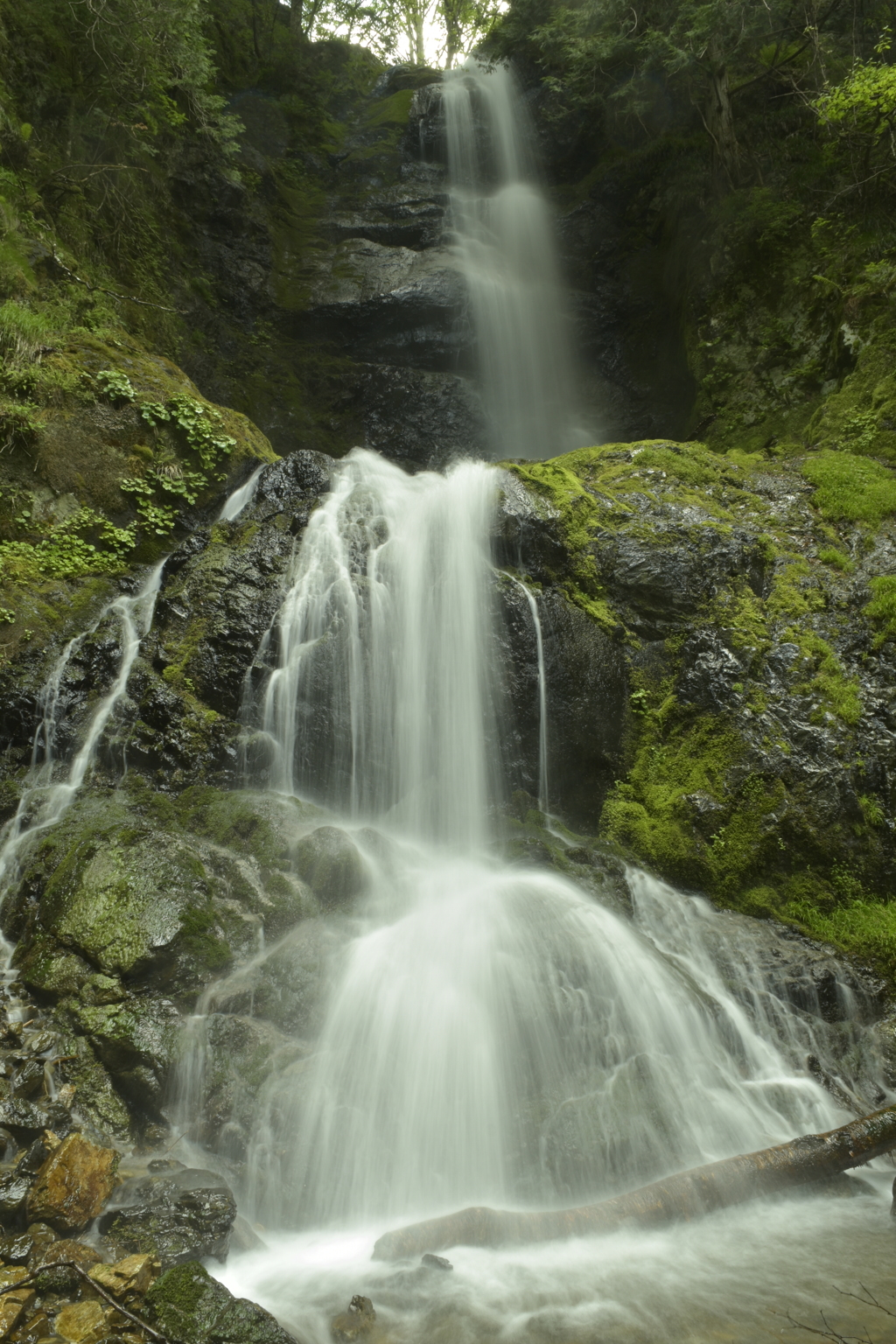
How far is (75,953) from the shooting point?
5.12 m

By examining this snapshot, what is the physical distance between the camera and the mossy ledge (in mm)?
6508

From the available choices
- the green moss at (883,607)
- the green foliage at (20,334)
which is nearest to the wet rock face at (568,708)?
the green moss at (883,607)

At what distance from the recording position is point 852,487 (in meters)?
8.52

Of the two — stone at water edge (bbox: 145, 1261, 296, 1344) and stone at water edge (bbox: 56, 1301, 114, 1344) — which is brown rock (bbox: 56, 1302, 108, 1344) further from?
stone at water edge (bbox: 145, 1261, 296, 1344)

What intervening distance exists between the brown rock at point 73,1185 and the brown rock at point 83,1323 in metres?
0.57

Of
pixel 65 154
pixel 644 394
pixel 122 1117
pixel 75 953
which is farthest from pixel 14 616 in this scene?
pixel 644 394

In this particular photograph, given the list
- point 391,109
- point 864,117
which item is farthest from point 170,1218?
point 391,109

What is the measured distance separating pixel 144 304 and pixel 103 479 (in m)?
5.06

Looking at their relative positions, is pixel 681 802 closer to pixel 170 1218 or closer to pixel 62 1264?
pixel 170 1218

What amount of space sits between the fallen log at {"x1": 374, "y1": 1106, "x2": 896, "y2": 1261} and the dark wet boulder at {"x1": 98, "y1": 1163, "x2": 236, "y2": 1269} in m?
0.88

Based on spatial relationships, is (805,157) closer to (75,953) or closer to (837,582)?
(837,582)

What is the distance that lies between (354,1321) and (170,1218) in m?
1.08

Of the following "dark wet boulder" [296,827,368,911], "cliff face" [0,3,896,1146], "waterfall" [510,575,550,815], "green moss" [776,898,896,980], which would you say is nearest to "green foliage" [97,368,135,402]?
"cliff face" [0,3,896,1146]

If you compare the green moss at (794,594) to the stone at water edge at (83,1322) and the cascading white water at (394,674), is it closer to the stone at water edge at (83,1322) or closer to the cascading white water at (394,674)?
the cascading white water at (394,674)
